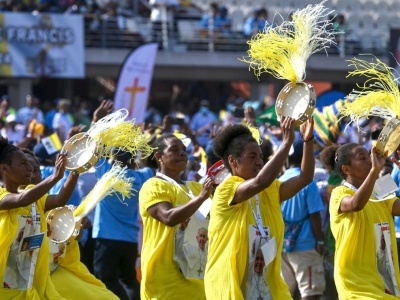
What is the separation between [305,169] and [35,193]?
1722mm

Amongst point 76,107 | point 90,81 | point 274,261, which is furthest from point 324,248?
point 90,81

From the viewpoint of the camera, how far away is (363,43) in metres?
26.6

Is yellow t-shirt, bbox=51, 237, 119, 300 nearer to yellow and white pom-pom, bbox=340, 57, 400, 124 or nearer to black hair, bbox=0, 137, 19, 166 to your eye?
black hair, bbox=0, 137, 19, 166

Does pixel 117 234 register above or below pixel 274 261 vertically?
below

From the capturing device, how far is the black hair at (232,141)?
23.7ft

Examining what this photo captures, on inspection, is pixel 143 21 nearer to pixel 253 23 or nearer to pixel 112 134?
pixel 253 23

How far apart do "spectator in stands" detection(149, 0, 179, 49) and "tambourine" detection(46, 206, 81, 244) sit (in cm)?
1735

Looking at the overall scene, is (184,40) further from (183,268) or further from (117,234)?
(183,268)

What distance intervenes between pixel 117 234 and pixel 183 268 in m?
2.43

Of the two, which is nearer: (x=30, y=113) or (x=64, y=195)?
(x=64, y=195)

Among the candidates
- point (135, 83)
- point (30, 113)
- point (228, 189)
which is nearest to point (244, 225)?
point (228, 189)

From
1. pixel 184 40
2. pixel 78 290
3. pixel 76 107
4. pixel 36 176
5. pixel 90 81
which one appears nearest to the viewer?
pixel 78 290

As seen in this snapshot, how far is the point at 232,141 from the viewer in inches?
287

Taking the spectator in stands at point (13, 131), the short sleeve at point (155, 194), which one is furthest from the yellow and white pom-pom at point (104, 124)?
the spectator in stands at point (13, 131)
